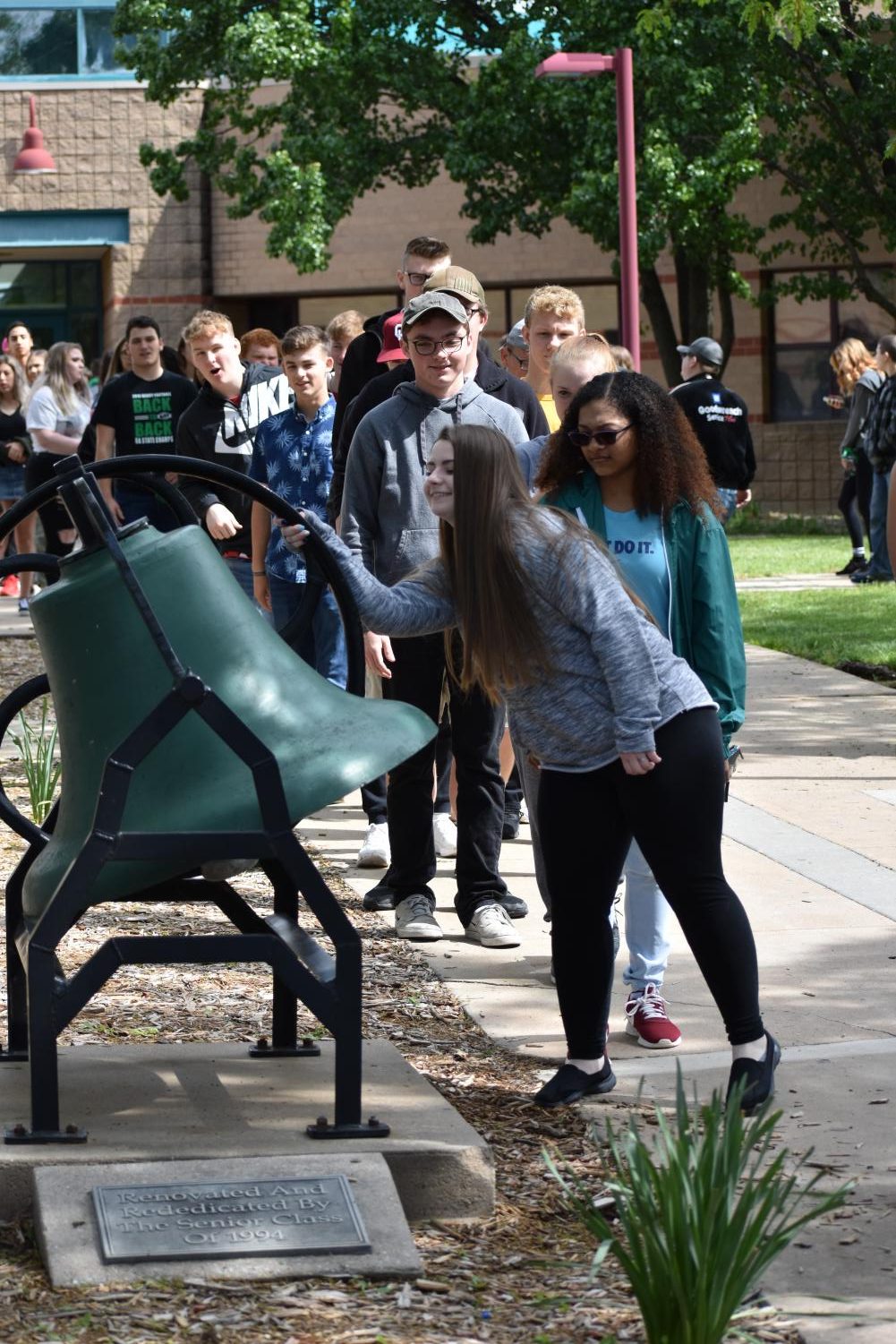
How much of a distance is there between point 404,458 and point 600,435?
1656mm

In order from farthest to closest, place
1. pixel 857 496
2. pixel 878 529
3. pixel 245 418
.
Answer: pixel 857 496 → pixel 878 529 → pixel 245 418

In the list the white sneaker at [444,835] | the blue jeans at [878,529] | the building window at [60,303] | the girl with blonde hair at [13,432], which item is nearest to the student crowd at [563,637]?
the white sneaker at [444,835]

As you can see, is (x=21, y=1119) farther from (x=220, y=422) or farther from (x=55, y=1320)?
(x=220, y=422)

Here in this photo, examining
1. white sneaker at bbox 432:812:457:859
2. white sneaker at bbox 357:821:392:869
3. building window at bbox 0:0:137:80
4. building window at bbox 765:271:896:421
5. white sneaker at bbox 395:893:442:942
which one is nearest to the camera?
white sneaker at bbox 395:893:442:942

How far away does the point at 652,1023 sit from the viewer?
4945mm

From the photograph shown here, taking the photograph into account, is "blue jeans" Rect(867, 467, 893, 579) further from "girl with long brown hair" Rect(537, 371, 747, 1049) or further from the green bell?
the green bell

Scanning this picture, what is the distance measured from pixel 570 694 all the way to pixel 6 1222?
1563 millimetres

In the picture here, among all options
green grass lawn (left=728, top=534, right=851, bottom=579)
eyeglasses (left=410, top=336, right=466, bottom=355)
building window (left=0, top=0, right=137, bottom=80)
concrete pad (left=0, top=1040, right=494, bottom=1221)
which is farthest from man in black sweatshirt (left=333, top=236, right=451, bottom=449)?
building window (left=0, top=0, right=137, bottom=80)

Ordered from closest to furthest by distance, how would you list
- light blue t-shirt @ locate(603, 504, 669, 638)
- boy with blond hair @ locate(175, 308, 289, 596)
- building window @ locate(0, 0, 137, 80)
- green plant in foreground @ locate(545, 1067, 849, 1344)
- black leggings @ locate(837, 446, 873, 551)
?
green plant in foreground @ locate(545, 1067, 849, 1344) → light blue t-shirt @ locate(603, 504, 669, 638) → boy with blond hair @ locate(175, 308, 289, 596) → black leggings @ locate(837, 446, 873, 551) → building window @ locate(0, 0, 137, 80)

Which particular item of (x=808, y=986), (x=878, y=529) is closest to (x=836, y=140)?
(x=878, y=529)

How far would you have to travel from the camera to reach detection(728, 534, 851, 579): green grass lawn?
1897cm

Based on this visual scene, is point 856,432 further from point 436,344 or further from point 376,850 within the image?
point 436,344

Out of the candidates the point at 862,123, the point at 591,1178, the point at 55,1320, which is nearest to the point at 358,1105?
the point at 591,1178

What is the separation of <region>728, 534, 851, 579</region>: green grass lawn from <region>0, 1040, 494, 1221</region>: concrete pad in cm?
1299
